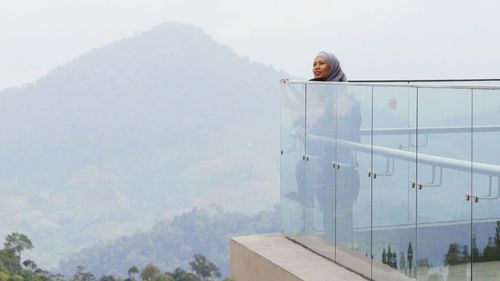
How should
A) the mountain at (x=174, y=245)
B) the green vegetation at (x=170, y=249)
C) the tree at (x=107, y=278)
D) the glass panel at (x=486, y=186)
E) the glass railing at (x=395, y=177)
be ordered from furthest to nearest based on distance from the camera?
the mountain at (x=174, y=245), the green vegetation at (x=170, y=249), the tree at (x=107, y=278), the glass railing at (x=395, y=177), the glass panel at (x=486, y=186)

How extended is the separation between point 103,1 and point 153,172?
51441mm

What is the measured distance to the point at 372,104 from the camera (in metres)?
5.00

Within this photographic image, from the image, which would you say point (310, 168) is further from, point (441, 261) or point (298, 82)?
point (441, 261)

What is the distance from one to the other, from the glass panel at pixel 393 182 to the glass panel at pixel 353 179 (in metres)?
0.08

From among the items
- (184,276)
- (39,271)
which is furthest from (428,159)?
(184,276)

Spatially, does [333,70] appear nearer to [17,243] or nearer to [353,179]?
[353,179]

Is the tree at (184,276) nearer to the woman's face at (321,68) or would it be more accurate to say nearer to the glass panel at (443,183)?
the woman's face at (321,68)

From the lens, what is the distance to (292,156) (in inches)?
243

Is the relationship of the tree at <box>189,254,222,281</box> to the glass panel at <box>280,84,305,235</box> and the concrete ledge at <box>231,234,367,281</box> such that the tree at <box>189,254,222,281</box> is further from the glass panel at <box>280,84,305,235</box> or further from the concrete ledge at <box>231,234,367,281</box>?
the glass panel at <box>280,84,305,235</box>

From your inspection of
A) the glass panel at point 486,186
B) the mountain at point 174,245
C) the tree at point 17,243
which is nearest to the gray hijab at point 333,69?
the glass panel at point 486,186

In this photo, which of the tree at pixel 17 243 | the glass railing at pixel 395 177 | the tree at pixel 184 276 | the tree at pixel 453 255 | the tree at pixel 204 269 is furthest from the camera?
the tree at pixel 204 269

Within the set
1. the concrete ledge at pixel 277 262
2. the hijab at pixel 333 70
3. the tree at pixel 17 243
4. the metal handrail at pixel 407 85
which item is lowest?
the tree at pixel 17 243

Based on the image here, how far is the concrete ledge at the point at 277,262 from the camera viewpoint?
524 cm

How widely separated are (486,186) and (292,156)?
233cm
